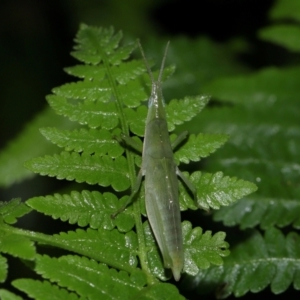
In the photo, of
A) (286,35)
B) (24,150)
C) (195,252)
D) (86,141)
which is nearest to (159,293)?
(195,252)

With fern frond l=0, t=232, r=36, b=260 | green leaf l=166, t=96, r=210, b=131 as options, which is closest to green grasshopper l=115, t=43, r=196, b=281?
green leaf l=166, t=96, r=210, b=131

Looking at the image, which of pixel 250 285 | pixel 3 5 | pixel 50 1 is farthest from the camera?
pixel 3 5

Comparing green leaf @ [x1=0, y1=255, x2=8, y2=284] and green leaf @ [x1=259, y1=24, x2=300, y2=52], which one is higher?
green leaf @ [x1=259, y1=24, x2=300, y2=52]

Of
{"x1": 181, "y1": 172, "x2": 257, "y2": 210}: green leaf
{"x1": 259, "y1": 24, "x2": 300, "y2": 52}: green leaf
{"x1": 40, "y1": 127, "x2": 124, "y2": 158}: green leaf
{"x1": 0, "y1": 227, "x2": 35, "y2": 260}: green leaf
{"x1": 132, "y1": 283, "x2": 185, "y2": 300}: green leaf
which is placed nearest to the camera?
{"x1": 0, "y1": 227, "x2": 35, "y2": 260}: green leaf

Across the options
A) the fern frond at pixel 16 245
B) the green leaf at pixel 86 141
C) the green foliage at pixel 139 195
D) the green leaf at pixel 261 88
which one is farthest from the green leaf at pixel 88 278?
the green leaf at pixel 261 88

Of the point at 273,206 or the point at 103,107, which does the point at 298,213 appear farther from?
the point at 103,107

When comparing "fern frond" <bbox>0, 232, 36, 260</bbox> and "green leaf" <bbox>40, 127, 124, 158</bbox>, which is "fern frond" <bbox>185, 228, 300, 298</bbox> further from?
"fern frond" <bbox>0, 232, 36, 260</bbox>

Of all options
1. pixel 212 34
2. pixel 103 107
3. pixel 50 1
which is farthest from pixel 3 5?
pixel 103 107

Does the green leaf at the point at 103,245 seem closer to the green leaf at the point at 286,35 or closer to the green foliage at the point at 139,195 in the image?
the green foliage at the point at 139,195
